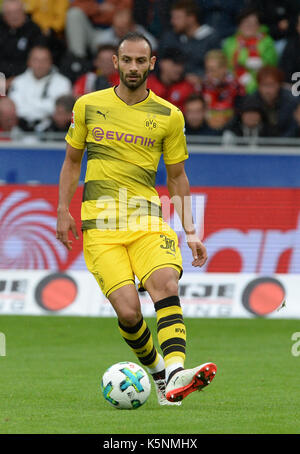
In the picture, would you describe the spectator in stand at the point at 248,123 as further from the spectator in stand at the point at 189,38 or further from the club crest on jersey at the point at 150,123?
the club crest on jersey at the point at 150,123

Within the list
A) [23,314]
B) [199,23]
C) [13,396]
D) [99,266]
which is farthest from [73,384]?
[199,23]

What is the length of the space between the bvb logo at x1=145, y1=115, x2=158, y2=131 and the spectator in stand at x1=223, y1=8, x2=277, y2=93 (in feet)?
26.2

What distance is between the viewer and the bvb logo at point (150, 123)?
289 inches

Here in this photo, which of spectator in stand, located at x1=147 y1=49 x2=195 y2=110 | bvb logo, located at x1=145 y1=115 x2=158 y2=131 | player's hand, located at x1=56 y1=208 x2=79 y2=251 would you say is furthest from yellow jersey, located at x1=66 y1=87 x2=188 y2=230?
spectator in stand, located at x1=147 y1=49 x2=195 y2=110

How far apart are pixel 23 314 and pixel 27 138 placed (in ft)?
8.16

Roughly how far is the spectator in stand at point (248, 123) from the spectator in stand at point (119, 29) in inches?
79.1

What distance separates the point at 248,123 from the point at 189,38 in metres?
2.13

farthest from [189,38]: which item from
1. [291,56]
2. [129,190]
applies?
[129,190]

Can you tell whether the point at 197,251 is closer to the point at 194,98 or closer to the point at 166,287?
the point at 166,287

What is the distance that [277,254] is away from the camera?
13.2 m

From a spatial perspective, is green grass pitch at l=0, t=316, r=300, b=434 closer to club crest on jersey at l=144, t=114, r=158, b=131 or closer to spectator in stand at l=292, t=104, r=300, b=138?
club crest on jersey at l=144, t=114, r=158, b=131

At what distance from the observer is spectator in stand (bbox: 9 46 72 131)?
14.5 metres

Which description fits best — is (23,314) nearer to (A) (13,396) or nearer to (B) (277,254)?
(B) (277,254)

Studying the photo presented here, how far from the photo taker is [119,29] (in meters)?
15.4
